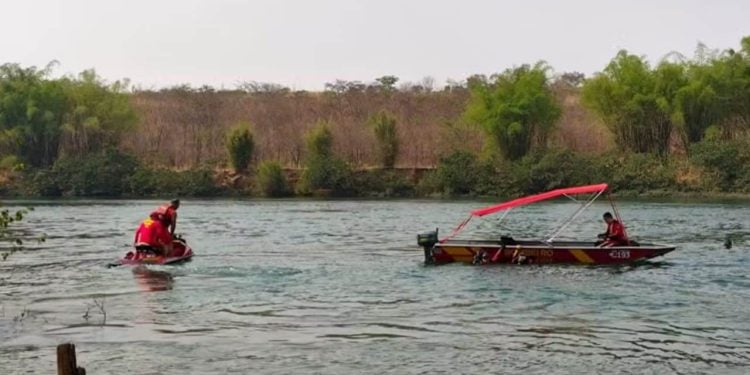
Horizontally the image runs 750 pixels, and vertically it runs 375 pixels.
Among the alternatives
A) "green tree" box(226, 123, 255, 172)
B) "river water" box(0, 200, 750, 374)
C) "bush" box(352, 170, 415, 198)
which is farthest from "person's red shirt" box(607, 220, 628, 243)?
"green tree" box(226, 123, 255, 172)

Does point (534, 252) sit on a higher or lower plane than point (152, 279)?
higher

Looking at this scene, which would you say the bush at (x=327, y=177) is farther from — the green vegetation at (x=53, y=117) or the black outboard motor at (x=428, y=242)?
the black outboard motor at (x=428, y=242)

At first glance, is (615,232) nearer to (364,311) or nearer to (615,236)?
(615,236)

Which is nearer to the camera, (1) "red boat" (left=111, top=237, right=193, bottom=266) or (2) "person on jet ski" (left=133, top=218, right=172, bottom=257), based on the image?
(1) "red boat" (left=111, top=237, right=193, bottom=266)

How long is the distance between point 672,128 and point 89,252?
49.7 metres

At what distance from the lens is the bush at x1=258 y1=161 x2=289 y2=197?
75.2m

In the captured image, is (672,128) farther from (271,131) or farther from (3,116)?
(3,116)

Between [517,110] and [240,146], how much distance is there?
20096mm

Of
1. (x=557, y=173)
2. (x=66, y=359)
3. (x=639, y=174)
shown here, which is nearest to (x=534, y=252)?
(x=66, y=359)

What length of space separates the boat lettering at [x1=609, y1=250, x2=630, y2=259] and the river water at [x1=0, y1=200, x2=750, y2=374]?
2.51 feet

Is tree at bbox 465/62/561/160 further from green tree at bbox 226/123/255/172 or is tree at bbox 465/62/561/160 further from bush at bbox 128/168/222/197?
bush at bbox 128/168/222/197

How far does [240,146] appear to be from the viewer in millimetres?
79562

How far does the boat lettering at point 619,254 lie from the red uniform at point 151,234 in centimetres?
1252

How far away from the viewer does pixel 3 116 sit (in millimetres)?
83500
